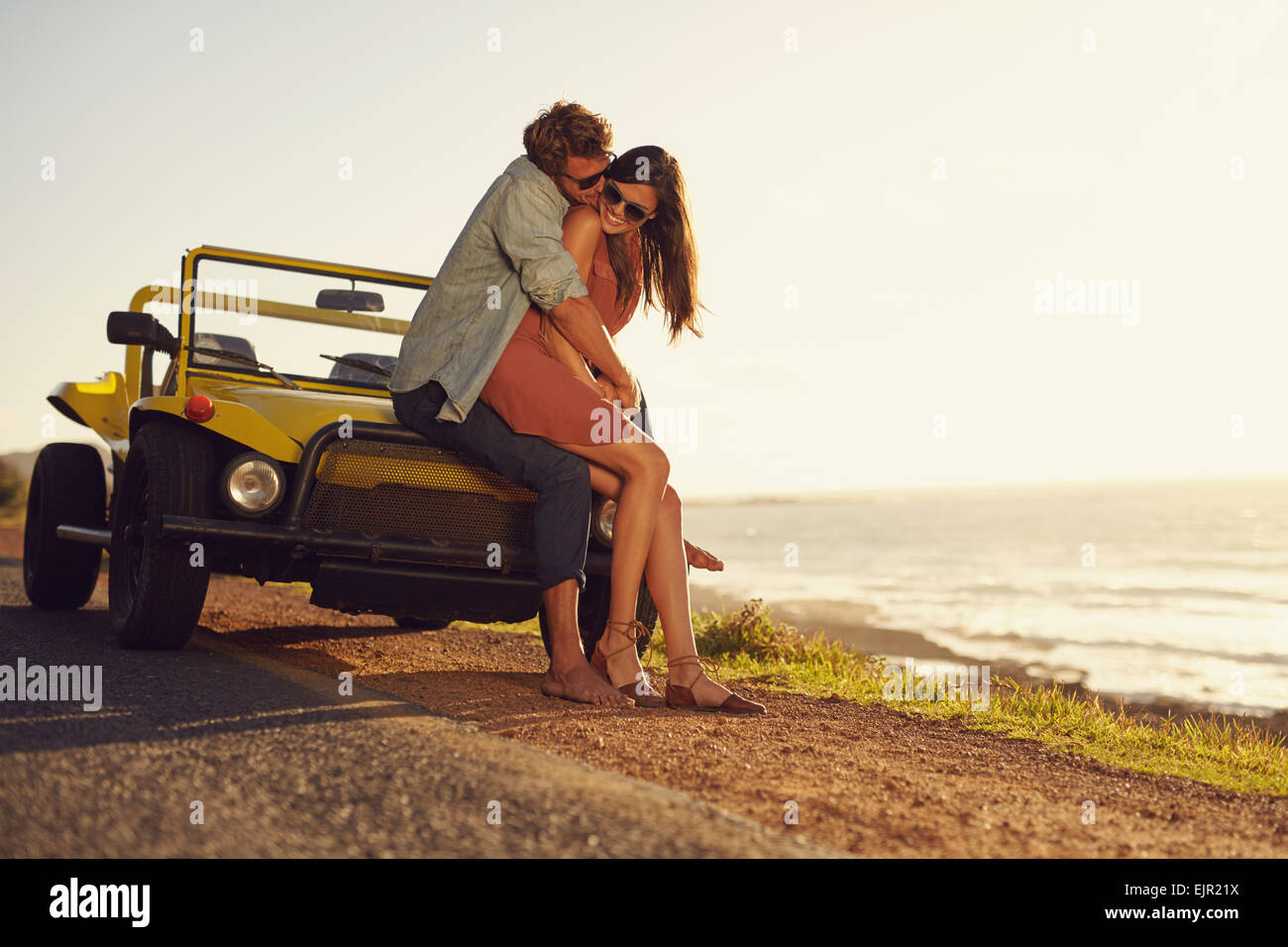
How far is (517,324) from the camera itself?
4254 millimetres

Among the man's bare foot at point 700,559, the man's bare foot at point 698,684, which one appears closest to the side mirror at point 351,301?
the man's bare foot at point 700,559

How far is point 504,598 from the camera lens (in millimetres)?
4570

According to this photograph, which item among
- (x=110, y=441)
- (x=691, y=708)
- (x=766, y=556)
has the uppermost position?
(x=110, y=441)

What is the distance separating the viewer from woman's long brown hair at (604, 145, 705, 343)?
4.30 m

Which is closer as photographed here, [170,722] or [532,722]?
[170,722]

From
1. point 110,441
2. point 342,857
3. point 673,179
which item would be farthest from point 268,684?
point 110,441

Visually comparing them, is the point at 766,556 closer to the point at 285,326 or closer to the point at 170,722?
the point at 285,326

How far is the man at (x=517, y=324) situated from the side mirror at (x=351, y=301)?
2.24 m

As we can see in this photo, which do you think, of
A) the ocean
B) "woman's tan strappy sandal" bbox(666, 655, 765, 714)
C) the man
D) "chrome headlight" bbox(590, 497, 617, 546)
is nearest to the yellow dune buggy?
"chrome headlight" bbox(590, 497, 617, 546)

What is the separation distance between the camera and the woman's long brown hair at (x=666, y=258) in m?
4.30

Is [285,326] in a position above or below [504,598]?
above

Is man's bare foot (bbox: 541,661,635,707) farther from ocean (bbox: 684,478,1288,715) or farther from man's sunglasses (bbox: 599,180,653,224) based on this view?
ocean (bbox: 684,478,1288,715)
